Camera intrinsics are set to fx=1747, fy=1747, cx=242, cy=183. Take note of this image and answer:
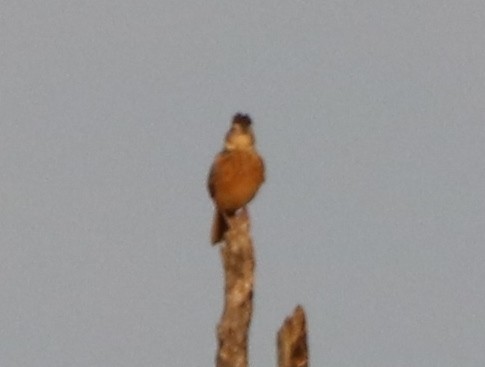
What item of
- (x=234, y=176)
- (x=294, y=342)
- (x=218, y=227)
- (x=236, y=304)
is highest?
(x=234, y=176)

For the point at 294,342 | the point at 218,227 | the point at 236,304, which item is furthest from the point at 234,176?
the point at 294,342

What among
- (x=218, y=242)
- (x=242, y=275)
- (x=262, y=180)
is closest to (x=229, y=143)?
(x=262, y=180)

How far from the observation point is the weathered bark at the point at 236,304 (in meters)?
14.1

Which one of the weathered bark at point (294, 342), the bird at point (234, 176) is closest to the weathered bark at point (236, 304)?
the weathered bark at point (294, 342)

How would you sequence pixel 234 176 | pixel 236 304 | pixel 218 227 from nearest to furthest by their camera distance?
pixel 236 304
pixel 218 227
pixel 234 176

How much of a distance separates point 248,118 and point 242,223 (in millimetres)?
2998

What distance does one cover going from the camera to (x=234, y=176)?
54.1 feet

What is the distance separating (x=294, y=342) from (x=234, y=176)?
122 inches

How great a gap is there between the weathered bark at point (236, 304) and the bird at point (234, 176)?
3.30 ft

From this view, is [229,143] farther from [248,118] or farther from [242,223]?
[242,223]

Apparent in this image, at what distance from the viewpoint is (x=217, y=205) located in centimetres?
1600

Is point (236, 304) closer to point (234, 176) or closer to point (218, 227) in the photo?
point (218, 227)

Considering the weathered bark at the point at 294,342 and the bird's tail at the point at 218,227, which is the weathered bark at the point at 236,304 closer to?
the weathered bark at the point at 294,342

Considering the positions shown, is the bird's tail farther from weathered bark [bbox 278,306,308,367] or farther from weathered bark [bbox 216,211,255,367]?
weathered bark [bbox 278,306,308,367]
